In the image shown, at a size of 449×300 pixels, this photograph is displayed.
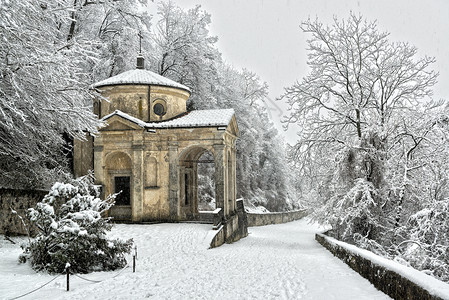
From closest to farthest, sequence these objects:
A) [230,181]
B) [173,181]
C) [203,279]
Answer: [203,279], [173,181], [230,181]

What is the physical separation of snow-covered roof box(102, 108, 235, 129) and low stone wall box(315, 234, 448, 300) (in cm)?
1035

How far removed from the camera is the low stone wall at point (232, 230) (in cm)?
1779

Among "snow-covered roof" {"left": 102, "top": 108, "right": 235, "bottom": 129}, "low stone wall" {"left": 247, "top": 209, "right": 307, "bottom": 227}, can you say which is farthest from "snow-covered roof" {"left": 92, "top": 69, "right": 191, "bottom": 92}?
"low stone wall" {"left": 247, "top": 209, "right": 307, "bottom": 227}

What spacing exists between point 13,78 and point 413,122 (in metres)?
15.4

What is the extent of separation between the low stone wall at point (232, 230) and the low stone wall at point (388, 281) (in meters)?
7.46

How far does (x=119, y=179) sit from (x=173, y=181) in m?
2.89

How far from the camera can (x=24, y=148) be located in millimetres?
13398

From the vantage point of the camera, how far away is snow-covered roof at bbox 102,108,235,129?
19734 mm

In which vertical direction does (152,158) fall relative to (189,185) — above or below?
above

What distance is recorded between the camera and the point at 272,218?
41375 millimetres

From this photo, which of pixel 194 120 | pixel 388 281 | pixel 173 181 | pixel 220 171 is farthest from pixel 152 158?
pixel 388 281

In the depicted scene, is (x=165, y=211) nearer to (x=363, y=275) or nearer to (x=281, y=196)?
(x=363, y=275)

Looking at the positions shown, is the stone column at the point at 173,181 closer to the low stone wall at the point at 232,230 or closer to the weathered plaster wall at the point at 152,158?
the weathered plaster wall at the point at 152,158

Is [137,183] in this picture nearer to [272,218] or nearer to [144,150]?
[144,150]
